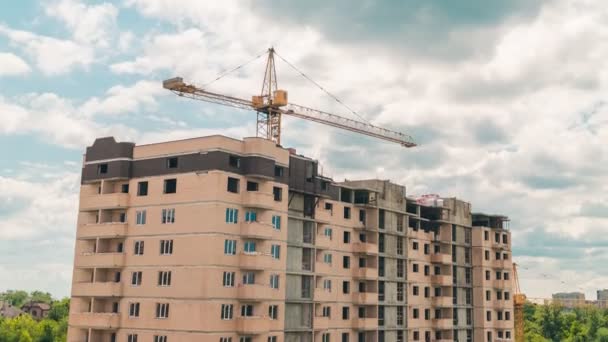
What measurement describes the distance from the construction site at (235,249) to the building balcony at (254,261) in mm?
104

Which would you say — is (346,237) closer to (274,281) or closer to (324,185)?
(324,185)

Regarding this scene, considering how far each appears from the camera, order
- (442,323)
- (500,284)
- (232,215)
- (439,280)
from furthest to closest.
Answer: (500,284)
(439,280)
(442,323)
(232,215)

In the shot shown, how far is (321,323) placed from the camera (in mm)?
76812

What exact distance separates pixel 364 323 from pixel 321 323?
806 cm

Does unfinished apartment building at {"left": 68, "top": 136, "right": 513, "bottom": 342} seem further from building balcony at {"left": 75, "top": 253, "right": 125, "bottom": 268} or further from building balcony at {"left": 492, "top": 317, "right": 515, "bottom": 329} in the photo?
building balcony at {"left": 492, "top": 317, "right": 515, "bottom": 329}

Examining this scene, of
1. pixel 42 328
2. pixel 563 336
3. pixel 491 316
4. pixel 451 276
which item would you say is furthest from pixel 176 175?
pixel 563 336

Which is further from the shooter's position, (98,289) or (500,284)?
(500,284)

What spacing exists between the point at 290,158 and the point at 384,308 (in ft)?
89.6

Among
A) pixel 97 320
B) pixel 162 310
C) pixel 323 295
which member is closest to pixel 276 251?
pixel 323 295

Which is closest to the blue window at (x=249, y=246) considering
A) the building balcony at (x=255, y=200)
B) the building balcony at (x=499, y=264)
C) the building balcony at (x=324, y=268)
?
the building balcony at (x=255, y=200)

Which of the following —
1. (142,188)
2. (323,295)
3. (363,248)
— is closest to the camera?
(142,188)

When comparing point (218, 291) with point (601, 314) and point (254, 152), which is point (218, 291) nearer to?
point (254, 152)

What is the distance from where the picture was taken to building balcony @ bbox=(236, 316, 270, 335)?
64.0 meters

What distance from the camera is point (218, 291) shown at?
208 feet
